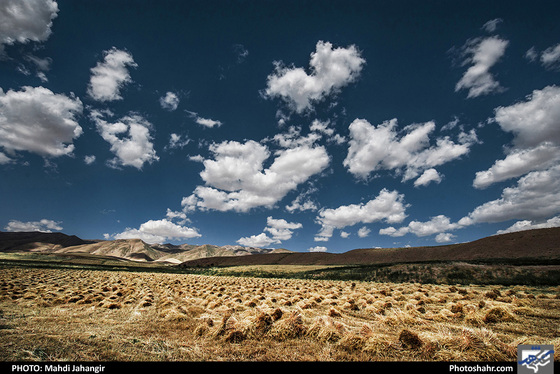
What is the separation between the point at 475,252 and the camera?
87.7 meters

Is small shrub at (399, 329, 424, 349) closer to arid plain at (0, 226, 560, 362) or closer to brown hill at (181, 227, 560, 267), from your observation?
arid plain at (0, 226, 560, 362)

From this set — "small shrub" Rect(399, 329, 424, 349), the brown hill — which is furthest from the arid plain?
the brown hill

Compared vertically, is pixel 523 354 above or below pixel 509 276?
above

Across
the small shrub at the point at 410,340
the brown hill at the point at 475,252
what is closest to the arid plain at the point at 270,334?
the small shrub at the point at 410,340

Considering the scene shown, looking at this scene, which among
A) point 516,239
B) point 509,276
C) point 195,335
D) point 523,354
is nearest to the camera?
point 523,354

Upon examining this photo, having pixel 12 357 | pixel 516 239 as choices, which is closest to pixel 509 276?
pixel 12 357

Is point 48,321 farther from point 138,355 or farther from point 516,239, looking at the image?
point 516,239

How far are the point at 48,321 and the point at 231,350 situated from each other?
364 inches

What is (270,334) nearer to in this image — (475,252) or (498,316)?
(498,316)

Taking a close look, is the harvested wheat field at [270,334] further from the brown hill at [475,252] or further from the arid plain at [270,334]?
the brown hill at [475,252]

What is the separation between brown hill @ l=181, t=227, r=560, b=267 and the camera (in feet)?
245

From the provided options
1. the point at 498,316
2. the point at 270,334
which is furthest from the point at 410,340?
the point at 498,316

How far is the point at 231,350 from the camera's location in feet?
22.4

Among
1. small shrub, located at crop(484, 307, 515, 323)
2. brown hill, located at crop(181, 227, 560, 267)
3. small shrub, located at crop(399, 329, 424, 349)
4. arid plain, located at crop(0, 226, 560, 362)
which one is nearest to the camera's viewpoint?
arid plain, located at crop(0, 226, 560, 362)
